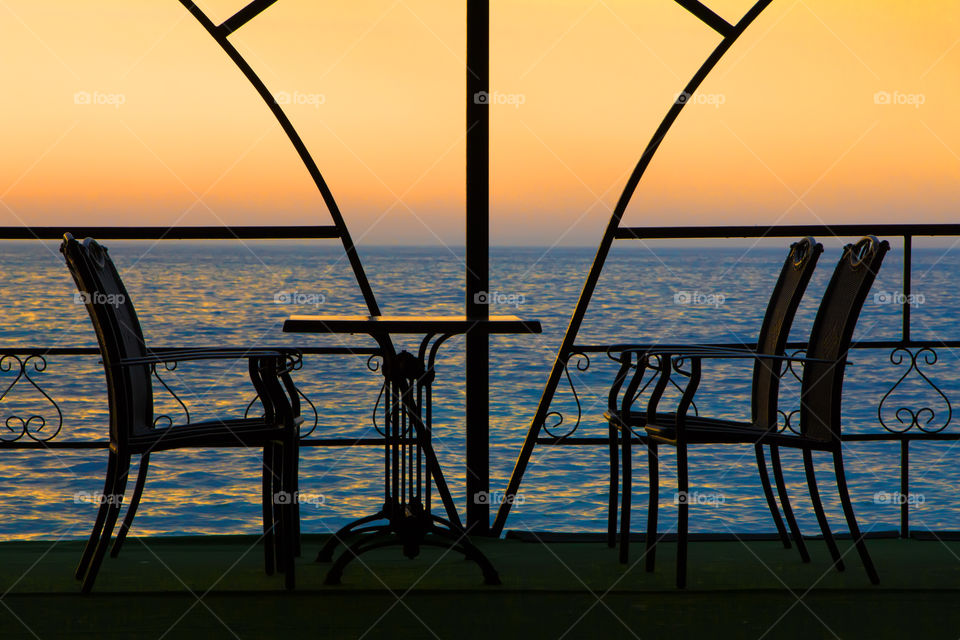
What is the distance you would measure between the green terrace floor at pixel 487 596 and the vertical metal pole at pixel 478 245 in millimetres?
221

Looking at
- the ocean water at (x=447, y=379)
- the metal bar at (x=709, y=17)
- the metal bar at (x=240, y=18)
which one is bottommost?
the ocean water at (x=447, y=379)

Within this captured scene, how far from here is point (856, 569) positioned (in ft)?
7.91

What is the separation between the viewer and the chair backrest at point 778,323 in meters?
2.35

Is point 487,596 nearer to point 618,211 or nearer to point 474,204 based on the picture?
point 474,204

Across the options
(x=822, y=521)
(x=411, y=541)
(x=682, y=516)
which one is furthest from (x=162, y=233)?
(x=822, y=521)

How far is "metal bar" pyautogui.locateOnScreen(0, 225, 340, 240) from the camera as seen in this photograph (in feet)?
8.50

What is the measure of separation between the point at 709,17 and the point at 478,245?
3.31ft

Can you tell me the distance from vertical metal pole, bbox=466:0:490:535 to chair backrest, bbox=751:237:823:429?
752 mm

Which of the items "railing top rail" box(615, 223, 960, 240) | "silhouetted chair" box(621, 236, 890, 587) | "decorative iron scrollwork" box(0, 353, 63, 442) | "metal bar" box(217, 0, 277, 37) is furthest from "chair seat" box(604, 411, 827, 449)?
"metal bar" box(217, 0, 277, 37)

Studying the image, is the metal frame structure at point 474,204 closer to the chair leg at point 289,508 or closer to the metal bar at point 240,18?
the metal bar at point 240,18

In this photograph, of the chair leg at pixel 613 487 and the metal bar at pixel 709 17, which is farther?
the metal bar at pixel 709 17

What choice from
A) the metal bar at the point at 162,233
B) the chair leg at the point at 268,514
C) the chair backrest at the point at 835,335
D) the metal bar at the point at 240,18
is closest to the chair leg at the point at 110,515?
the chair leg at the point at 268,514

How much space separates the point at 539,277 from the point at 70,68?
27.8 ft

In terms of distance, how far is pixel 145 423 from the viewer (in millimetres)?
2311
